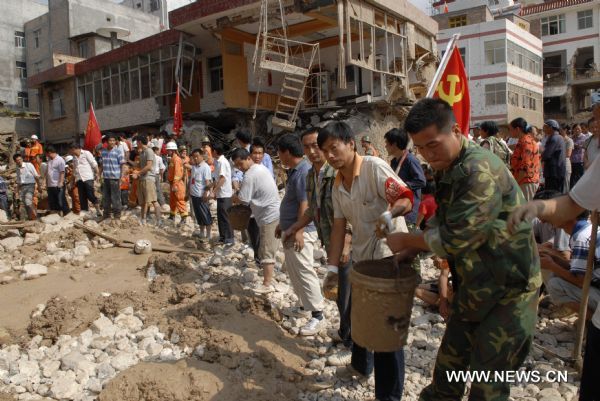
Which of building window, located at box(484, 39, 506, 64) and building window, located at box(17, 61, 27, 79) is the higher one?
building window, located at box(17, 61, 27, 79)

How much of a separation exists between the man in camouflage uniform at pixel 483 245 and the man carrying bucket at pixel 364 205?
0.62m

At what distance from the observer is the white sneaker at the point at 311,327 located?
4.17 meters

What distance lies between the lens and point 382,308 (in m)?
2.39

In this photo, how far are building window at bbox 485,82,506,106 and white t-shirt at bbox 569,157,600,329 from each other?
96.6 feet

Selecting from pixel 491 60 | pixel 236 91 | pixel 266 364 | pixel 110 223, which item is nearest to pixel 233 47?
pixel 236 91

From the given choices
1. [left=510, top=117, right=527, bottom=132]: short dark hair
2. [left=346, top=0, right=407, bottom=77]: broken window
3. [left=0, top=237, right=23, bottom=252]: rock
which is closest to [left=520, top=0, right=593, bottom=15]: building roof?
[left=346, top=0, right=407, bottom=77]: broken window

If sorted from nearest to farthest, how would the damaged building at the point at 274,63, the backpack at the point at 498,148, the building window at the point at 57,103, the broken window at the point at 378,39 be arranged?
the backpack at the point at 498,148 < the broken window at the point at 378,39 < the damaged building at the point at 274,63 < the building window at the point at 57,103

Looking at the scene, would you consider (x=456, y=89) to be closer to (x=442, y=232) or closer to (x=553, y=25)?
(x=442, y=232)

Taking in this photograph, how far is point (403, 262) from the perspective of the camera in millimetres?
2543

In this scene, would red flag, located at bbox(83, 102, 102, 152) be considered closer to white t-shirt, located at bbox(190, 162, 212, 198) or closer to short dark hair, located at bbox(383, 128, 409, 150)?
white t-shirt, located at bbox(190, 162, 212, 198)

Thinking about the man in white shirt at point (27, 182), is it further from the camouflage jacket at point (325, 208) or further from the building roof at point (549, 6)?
the building roof at point (549, 6)

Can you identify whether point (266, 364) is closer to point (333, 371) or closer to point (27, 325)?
point (333, 371)

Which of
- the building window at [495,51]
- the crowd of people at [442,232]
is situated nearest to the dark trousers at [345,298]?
the crowd of people at [442,232]

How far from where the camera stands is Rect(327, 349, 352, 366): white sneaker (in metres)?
3.63
